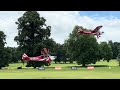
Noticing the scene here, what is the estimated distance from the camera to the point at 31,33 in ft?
90.9

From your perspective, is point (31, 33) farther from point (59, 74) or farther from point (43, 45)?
point (59, 74)

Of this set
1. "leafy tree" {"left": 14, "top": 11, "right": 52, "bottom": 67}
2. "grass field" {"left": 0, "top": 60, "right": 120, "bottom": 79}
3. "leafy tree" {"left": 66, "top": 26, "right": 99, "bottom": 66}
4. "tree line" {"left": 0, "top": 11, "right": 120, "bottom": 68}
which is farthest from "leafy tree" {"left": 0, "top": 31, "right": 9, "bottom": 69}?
"leafy tree" {"left": 66, "top": 26, "right": 99, "bottom": 66}

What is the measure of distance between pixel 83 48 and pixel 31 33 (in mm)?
4383

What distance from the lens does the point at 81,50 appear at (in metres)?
27.3

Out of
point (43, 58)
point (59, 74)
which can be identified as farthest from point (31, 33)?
point (59, 74)

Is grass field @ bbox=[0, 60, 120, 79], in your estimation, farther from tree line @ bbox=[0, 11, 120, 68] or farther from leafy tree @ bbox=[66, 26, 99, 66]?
leafy tree @ bbox=[66, 26, 99, 66]

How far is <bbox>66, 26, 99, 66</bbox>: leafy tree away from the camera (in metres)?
27.4

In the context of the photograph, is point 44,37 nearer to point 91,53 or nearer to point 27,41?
point 27,41

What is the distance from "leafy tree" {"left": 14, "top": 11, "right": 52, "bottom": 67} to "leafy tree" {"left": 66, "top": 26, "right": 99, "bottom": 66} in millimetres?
2500
